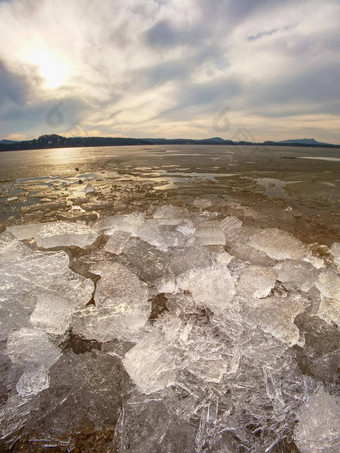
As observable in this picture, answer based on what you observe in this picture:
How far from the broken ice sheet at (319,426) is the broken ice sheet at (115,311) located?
1406mm

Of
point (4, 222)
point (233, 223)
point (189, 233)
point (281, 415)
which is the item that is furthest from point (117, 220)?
point (281, 415)

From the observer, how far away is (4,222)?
465 centimetres

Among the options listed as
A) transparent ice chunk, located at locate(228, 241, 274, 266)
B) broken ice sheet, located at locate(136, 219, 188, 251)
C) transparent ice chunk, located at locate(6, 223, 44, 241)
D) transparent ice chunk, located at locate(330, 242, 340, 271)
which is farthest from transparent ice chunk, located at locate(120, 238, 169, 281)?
transparent ice chunk, located at locate(330, 242, 340, 271)

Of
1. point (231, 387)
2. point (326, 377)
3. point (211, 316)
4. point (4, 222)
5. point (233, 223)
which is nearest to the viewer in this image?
point (231, 387)

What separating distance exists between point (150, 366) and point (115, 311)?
26.6 inches

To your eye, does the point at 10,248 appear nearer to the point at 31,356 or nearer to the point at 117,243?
the point at 117,243

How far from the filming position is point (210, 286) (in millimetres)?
2400

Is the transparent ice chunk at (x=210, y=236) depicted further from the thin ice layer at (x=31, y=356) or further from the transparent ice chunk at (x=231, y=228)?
the thin ice layer at (x=31, y=356)

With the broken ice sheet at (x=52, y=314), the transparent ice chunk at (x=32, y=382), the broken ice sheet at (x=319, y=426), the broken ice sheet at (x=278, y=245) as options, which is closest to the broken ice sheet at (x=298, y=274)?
the broken ice sheet at (x=278, y=245)

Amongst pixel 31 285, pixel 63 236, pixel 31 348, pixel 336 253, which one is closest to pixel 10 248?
pixel 63 236

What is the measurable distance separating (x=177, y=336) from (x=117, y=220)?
272 centimetres

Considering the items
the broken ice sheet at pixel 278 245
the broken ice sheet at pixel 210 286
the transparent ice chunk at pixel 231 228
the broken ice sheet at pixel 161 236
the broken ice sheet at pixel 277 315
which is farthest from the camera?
the transparent ice chunk at pixel 231 228

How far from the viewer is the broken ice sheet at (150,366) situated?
160cm

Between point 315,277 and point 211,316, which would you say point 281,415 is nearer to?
point 211,316
